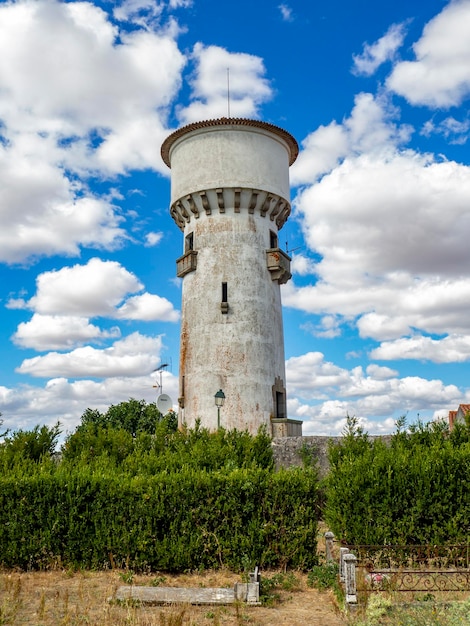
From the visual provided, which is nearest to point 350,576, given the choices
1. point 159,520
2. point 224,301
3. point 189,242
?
point 159,520

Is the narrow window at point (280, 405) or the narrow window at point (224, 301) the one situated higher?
the narrow window at point (224, 301)

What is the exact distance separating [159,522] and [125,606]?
8.62ft

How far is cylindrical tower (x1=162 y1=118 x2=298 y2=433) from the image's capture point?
78.7 feet

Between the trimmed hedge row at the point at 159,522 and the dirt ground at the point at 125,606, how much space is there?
41 centimetres

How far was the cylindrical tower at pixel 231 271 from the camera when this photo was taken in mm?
24000

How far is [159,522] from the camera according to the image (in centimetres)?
1198

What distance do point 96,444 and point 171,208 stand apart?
45.4 ft

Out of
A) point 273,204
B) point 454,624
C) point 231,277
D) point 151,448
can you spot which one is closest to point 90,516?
point 151,448

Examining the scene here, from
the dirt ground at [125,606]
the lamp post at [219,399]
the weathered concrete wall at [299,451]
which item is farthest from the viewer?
the lamp post at [219,399]

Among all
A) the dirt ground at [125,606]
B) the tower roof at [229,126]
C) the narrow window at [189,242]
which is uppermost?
the tower roof at [229,126]

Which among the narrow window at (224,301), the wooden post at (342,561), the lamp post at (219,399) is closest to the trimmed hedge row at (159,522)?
the wooden post at (342,561)

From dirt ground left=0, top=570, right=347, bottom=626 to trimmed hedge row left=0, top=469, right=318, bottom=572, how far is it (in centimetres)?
41

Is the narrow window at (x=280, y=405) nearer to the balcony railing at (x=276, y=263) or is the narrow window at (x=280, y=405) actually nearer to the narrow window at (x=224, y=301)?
the narrow window at (x=224, y=301)

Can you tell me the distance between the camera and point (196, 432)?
1794cm
